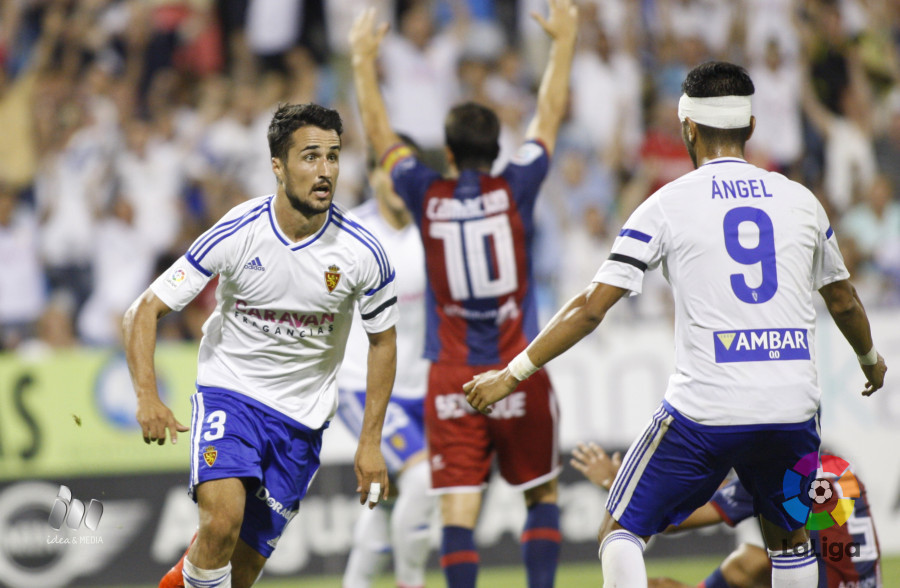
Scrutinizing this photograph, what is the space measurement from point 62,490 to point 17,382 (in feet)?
4.38

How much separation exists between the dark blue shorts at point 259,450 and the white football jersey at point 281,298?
66 mm

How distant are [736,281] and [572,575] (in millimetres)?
4550

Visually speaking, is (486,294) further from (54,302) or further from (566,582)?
(54,302)

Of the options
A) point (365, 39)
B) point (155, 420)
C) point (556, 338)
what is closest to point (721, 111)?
point (556, 338)

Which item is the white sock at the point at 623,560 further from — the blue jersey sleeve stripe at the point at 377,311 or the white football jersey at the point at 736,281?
the blue jersey sleeve stripe at the point at 377,311

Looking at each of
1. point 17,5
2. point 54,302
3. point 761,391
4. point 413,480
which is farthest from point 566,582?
point 17,5

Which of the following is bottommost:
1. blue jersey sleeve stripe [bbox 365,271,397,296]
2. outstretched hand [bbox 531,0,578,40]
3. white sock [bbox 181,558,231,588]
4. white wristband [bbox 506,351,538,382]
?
white sock [bbox 181,558,231,588]

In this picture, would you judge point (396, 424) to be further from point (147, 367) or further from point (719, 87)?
point (719, 87)

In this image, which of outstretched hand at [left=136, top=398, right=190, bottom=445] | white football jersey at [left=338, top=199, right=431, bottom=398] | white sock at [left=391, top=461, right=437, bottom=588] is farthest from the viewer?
white football jersey at [left=338, top=199, right=431, bottom=398]

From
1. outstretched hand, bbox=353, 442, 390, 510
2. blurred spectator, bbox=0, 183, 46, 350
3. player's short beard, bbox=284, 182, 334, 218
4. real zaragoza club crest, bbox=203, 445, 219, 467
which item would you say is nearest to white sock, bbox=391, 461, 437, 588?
outstretched hand, bbox=353, 442, 390, 510

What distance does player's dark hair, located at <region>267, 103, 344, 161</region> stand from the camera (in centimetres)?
491

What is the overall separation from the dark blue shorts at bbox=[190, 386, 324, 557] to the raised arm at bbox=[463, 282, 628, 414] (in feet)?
3.35

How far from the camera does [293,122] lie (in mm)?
4910

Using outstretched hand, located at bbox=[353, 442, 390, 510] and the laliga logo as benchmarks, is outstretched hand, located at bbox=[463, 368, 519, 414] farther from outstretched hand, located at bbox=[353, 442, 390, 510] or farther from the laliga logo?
the laliga logo
